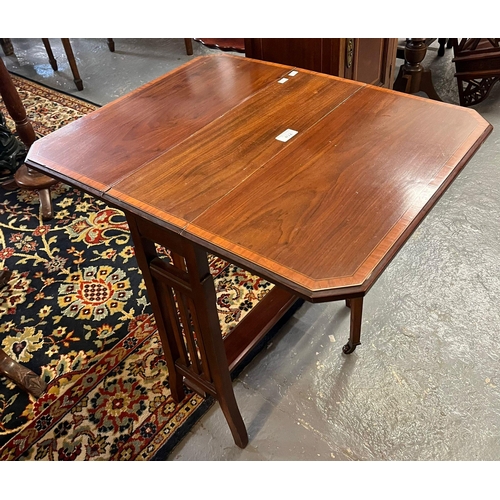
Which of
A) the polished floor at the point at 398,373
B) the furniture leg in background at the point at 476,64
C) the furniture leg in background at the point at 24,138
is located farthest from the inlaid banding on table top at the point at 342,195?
the furniture leg in background at the point at 476,64

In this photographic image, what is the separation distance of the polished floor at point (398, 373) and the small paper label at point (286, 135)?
0.85 meters

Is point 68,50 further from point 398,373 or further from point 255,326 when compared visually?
point 398,373

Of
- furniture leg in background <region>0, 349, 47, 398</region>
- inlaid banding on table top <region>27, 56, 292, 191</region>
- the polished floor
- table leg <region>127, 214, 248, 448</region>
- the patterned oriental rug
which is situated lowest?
the polished floor

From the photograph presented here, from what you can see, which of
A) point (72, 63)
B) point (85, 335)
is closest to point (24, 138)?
point (72, 63)

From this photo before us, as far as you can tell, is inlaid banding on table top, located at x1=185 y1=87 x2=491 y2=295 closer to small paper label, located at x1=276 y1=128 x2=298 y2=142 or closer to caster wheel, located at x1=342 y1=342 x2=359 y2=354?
small paper label, located at x1=276 y1=128 x2=298 y2=142

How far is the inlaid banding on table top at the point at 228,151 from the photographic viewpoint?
1.07 metres

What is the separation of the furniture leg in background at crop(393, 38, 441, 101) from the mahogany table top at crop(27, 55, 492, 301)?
5.28 feet

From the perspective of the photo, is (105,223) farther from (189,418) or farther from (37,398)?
(189,418)

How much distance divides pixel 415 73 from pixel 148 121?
2.14 meters

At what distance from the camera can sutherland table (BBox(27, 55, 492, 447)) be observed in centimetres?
93

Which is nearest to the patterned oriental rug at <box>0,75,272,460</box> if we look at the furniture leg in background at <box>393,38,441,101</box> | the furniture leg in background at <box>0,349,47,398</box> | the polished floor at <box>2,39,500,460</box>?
the furniture leg in background at <box>0,349,47,398</box>

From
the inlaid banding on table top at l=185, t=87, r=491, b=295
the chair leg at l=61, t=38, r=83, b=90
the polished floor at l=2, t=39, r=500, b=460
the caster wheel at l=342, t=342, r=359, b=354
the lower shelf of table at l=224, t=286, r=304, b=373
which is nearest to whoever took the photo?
the inlaid banding on table top at l=185, t=87, r=491, b=295

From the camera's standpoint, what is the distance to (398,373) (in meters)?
1.67

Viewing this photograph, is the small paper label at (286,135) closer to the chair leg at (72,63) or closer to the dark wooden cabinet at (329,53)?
the dark wooden cabinet at (329,53)
